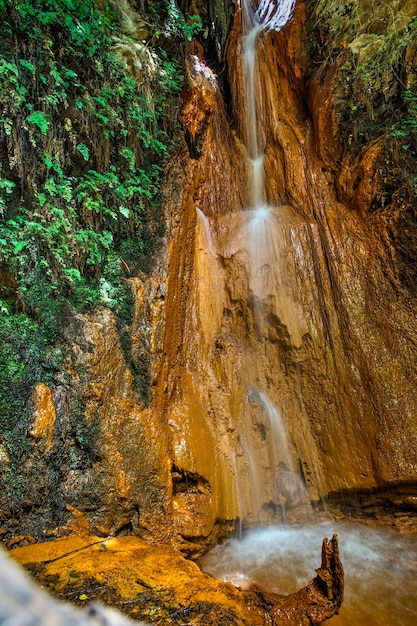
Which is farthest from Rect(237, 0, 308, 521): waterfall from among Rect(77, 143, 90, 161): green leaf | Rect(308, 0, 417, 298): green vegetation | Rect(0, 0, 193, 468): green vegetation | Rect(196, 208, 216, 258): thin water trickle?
Rect(77, 143, 90, 161): green leaf

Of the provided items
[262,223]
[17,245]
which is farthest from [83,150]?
[262,223]

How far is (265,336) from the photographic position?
6980mm

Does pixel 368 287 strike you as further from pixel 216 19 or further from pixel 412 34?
pixel 216 19

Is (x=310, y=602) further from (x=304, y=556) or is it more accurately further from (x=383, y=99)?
(x=383, y=99)

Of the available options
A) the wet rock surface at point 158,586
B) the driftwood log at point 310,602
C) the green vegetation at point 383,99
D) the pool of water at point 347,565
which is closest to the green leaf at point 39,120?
the wet rock surface at point 158,586

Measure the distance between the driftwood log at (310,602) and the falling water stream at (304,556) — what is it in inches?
22.3

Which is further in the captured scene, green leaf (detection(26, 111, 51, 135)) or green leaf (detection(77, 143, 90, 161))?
green leaf (detection(77, 143, 90, 161))

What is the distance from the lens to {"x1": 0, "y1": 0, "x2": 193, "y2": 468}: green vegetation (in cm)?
426

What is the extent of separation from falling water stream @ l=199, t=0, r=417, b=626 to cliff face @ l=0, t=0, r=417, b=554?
0.10 m

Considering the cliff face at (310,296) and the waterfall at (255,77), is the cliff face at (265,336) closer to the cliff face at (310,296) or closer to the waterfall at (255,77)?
the cliff face at (310,296)

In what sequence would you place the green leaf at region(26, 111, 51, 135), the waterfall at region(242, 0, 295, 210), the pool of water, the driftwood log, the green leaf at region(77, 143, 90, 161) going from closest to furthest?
1. the driftwood log
2. the pool of water
3. the green leaf at region(26, 111, 51, 135)
4. the green leaf at region(77, 143, 90, 161)
5. the waterfall at region(242, 0, 295, 210)

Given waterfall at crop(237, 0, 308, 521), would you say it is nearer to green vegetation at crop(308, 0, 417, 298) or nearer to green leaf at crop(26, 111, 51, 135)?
green vegetation at crop(308, 0, 417, 298)

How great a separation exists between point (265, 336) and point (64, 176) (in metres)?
4.58

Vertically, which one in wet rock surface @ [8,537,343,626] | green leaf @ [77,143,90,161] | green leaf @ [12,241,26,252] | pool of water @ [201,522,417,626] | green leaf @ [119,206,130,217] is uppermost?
green leaf @ [77,143,90,161]
